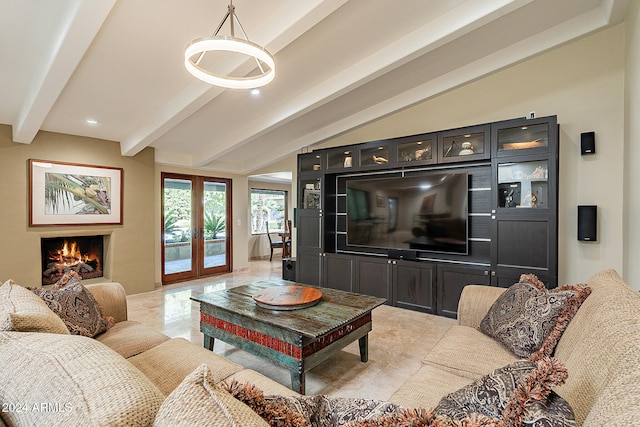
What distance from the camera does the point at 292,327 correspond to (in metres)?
2.15

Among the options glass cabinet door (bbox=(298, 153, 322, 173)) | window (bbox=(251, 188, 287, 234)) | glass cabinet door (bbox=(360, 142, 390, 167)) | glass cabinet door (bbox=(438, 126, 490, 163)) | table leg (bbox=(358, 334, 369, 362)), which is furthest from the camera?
window (bbox=(251, 188, 287, 234))

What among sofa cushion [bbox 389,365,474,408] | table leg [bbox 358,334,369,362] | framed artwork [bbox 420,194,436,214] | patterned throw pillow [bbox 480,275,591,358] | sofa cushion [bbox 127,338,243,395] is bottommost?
table leg [bbox 358,334,369,362]

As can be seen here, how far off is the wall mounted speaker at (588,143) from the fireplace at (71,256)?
22.5ft

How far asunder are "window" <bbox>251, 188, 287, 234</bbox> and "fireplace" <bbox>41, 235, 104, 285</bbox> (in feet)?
14.4

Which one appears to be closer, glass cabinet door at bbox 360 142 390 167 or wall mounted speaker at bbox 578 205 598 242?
wall mounted speaker at bbox 578 205 598 242

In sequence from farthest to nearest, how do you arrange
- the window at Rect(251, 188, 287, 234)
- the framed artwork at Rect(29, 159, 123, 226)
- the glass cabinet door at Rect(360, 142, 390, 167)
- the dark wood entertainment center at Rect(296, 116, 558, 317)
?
the window at Rect(251, 188, 287, 234) < the glass cabinet door at Rect(360, 142, 390, 167) < the framed artwork at Rect(29, 159, 123, 226) < the dark wood entertainment center at Rect(296, 116, 558, 317)

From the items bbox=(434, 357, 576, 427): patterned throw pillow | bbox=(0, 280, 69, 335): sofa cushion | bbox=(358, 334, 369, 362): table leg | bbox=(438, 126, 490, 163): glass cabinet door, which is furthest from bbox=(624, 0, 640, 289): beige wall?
bbox=(0, 280, 69, 335): sofa cushion

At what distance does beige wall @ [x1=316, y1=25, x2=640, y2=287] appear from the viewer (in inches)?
134

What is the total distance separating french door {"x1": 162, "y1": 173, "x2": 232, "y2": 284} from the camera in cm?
605

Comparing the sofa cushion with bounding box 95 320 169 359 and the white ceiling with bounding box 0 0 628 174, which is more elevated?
the white ceiling with bounding box 0 0 628 174

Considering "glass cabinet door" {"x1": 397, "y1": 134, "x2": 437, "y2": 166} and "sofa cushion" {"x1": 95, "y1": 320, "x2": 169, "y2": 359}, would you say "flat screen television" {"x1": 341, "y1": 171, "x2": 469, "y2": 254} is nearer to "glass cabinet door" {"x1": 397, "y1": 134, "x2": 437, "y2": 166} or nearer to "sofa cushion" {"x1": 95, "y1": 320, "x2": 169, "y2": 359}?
"glass cabinet door" {"x1": 397, "y1": 134, "x2": 437, "y2": 166}

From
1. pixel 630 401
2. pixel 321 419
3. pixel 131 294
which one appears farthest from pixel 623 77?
pixel 131 294

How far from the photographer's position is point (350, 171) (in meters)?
4.97

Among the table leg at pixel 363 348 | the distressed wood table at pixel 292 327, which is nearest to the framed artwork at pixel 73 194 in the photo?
the distressed wood table at pixel 292 327
